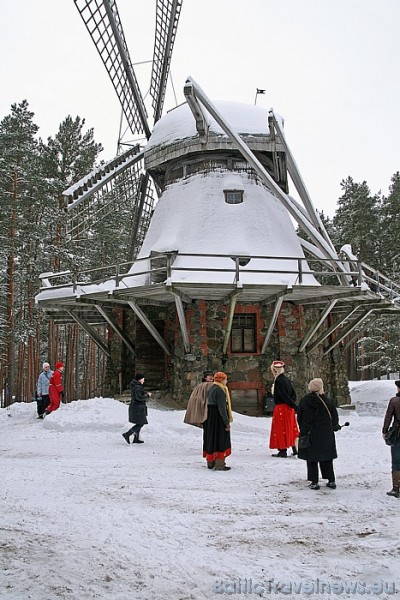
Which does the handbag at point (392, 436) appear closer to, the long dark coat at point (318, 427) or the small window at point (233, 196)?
the long dark coat at point (318, 427)

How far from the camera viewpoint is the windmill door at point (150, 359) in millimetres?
17653

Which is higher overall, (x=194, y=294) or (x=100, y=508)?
(x=194, y=294)

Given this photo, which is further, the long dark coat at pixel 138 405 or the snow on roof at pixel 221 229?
the snow on roof at pixel 221 229

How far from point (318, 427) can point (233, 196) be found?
1205 cm

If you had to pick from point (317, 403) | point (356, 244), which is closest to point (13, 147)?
point (356, 244)

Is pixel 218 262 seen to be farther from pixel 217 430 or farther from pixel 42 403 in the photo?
pixel 217 430

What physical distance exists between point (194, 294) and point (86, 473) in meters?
7.91

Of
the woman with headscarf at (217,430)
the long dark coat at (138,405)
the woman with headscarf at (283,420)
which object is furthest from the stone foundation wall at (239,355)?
the woman with headscarf at (217,430)

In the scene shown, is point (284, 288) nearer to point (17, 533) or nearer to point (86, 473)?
point (86, 473)

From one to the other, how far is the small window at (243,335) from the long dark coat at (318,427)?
9.24 meters

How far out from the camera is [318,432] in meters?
6.59

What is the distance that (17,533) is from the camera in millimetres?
4797

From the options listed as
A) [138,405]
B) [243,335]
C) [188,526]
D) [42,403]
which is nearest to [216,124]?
[243,335]

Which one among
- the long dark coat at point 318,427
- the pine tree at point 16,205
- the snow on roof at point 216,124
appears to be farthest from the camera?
the pine tree at point 16,205
